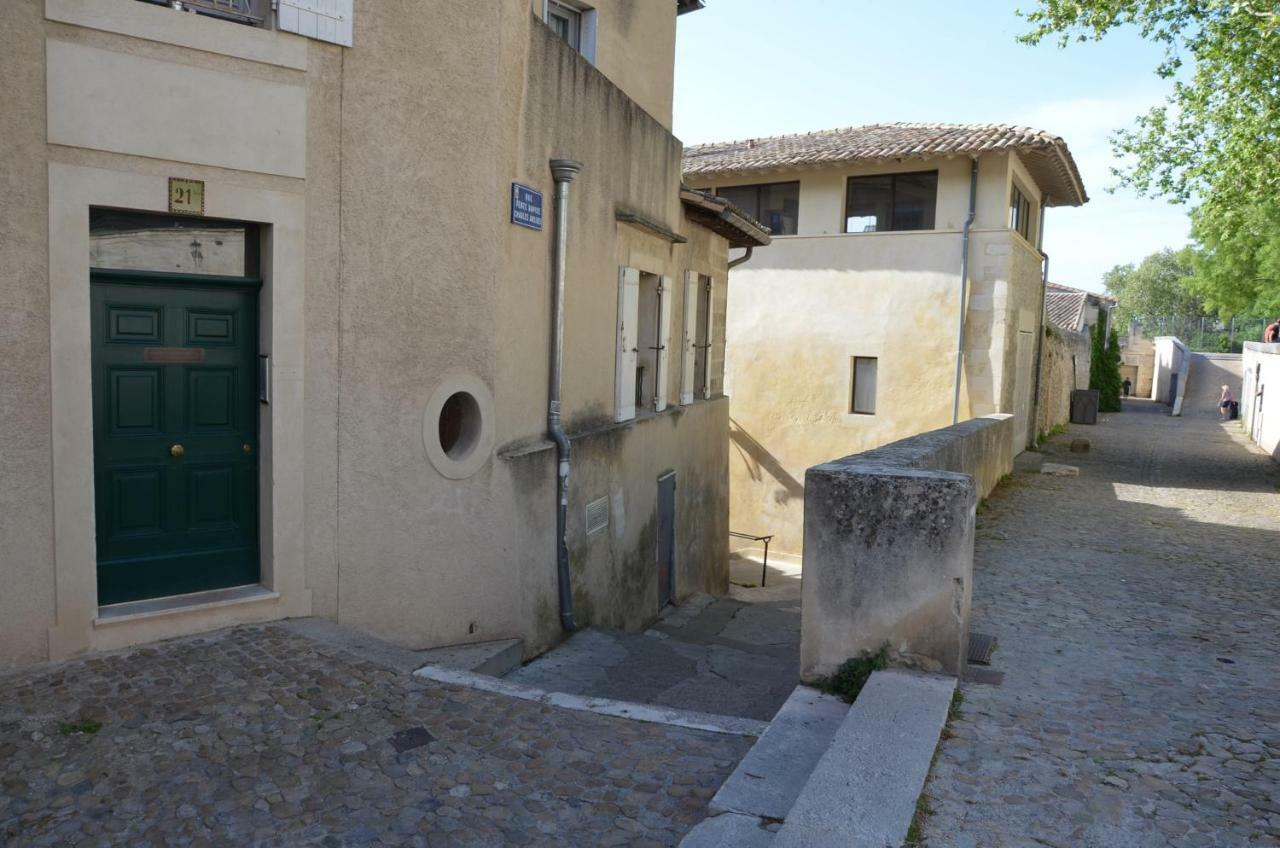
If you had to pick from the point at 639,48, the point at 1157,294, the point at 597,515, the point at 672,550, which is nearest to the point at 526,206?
the point at 597,515

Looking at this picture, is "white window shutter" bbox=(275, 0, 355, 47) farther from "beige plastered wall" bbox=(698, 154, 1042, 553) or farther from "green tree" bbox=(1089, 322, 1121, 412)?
"green tree" bbox=(1089, 322, 1121, 412)

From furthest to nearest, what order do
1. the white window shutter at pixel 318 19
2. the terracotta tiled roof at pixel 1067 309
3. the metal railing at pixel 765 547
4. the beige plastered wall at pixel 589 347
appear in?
the terracotta tiled roof at pixel 1067 309 → the metal railing at pixel 765 547 → the beige plastered wall at pixel 589 347 → the white window shutter at pixel 318 19

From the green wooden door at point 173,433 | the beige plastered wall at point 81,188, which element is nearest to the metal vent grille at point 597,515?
the green wooden door at point 173,433

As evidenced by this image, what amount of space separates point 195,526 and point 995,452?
31.9ft

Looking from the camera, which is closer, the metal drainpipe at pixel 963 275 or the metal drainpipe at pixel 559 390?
the metal drainpipe at pixel 559 390

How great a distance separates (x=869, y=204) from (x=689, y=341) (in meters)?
7.32

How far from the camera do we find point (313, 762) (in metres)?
4.16

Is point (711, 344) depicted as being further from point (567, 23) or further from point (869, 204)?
point (869, 204)

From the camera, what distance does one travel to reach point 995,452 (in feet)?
40.3

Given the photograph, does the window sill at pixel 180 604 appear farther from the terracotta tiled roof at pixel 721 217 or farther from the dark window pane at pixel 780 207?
the dark window pane at pixel 780 207

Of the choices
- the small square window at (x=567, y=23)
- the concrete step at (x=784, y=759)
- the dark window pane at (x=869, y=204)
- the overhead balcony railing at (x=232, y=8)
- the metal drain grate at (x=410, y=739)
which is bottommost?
the metal drain grate at (x=410, y=739)

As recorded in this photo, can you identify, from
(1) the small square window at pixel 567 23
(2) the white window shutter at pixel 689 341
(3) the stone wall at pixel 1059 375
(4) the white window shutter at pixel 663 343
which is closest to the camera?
(1) the small square window at pixel 567 23

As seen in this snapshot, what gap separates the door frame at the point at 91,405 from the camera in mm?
5000

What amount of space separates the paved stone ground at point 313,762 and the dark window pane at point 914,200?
1433cm
